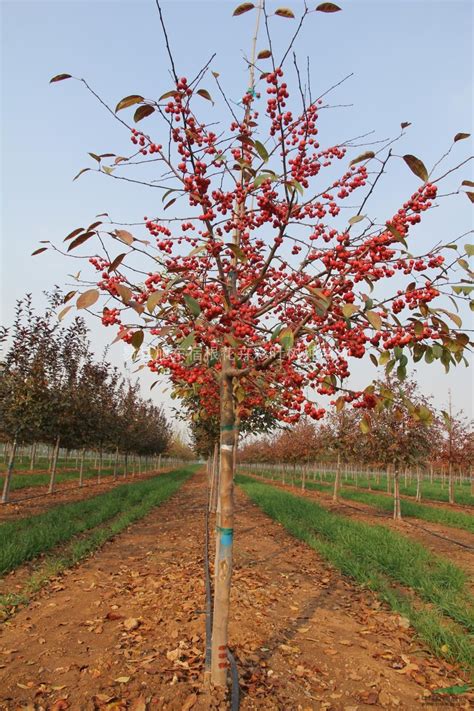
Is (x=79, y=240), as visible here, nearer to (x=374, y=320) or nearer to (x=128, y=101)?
(x=128, y=101)

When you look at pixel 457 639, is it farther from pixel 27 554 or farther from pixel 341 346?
pixel 27 554

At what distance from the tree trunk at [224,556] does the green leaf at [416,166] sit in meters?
1.82

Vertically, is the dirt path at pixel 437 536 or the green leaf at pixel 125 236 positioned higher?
the green leaf at pixel 125 236

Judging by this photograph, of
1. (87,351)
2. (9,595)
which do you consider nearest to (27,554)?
(9,595)

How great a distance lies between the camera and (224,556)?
3197mm

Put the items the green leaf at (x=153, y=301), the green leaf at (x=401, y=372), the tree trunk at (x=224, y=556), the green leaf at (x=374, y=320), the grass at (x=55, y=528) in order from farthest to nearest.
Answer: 1. the grass at (x=55, y=528)
2. the tree trunk at (x=224, y=556)
3. the green leaf at (x=401, y=372)
4. the green leaf at (x=374, y=320)
5. the green leaf at (x=153, y=301)

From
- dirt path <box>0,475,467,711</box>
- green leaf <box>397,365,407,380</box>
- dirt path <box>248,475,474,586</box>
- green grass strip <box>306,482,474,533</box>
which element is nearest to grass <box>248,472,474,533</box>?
green grass strip <box>306,482,474,533</box>

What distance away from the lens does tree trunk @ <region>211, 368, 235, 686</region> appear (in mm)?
3137

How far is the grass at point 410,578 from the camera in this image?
4234 millimetres

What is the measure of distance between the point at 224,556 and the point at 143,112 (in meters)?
3.06

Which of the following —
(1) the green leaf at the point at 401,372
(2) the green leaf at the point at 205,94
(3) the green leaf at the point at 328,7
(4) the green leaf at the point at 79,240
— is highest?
(3) the green leaf at the point at 328,7

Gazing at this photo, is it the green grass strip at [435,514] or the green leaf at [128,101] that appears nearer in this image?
the green leaf at [128,101]

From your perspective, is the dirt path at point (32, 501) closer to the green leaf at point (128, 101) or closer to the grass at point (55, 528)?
the grass at point (55, 528)

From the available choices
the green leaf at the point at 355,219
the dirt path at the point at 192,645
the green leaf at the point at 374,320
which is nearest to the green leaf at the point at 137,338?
the green leaf at the point at 374,320
